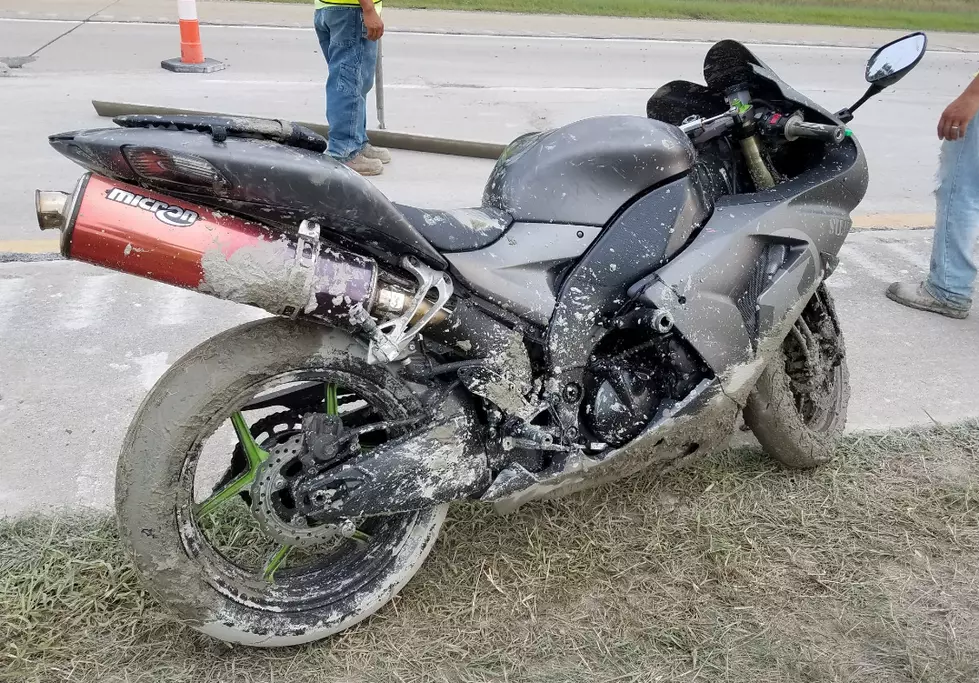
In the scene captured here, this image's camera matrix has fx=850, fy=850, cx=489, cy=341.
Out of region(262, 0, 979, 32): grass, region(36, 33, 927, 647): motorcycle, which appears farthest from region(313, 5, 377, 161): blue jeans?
region(262, 0, 979, 32): grass

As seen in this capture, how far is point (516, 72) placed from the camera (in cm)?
1006

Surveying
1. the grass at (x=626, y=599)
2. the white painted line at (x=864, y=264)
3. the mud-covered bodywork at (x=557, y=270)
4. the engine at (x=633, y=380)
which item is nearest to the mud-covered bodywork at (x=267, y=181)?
the mud-covered bodywork at (x=557, y=270)

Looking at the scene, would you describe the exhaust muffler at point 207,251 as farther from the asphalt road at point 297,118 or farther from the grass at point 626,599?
the asphalt road at point 297,118

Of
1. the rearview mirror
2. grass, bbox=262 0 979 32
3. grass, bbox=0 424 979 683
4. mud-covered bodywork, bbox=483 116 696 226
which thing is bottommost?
grass, bbox=0 424 979 683

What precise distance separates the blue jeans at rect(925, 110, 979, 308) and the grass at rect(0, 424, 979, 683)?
1.77 meters

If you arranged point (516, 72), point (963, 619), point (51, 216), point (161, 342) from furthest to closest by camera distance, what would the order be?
1. point (516, 72)
2. point (161, 342)
3. point (963, 619)
4. point (51, 216)

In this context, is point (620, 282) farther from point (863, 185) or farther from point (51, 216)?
point (51, 216)

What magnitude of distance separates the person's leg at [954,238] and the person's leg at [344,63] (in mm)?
3529

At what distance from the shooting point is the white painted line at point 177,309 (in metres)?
3.81

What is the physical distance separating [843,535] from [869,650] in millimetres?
502

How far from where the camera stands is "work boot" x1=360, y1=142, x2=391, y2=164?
6191mm

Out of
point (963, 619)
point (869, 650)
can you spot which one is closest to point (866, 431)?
point (963, 619)

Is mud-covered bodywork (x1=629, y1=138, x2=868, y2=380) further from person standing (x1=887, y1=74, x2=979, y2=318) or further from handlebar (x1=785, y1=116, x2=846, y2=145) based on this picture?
person standing (x1=887, y1=74, x2=979, y2=318)

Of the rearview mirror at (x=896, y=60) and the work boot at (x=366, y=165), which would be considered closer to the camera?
the rearview mirror at (x=896, y=60)
